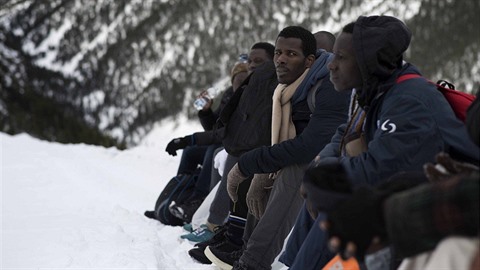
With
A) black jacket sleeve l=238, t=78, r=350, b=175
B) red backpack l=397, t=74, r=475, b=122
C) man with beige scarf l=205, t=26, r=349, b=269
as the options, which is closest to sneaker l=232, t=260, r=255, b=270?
man with beige scarf l=205, t=26, r=349, b=269

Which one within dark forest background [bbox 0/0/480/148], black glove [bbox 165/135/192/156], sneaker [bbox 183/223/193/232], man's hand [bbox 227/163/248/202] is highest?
man's hand [bbox 227/163/248/202]

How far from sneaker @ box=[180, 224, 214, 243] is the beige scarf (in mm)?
1670

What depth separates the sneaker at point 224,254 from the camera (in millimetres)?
4422

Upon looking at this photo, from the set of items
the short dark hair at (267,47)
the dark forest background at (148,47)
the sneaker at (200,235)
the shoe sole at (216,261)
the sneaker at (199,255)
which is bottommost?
the dark forest background at (148,47)

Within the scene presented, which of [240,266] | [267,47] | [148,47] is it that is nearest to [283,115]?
[240,266]

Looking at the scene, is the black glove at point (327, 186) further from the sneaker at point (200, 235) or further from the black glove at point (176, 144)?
the black glove at point (176, 144)

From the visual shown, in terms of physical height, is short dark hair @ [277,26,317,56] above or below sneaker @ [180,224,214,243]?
above

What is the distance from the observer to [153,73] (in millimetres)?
117938

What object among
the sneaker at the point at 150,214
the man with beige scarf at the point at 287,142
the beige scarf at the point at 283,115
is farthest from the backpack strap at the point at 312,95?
the sneaker at the point at 150,214

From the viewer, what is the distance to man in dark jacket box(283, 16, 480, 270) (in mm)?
2350

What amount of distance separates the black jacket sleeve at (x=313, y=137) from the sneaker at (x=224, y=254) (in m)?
A: 0.89

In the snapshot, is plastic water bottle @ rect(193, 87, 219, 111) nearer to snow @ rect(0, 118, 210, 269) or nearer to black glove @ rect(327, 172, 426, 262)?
snow @ rect(0, 118, 210, 269)

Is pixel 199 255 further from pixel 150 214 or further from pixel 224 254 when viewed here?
pixel 150 214

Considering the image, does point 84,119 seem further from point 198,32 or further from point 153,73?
point 198,32
